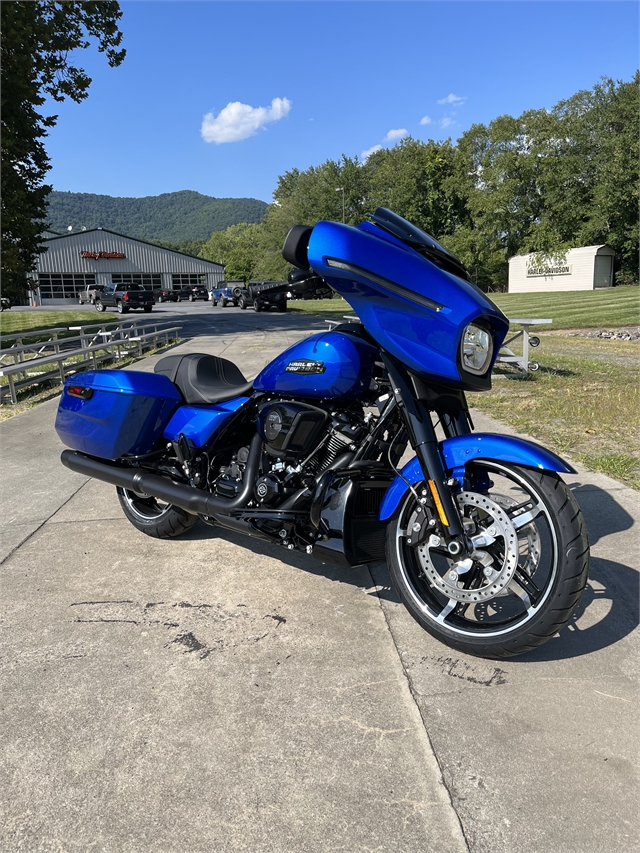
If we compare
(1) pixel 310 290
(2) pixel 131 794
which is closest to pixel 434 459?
(1) pixel 310 290

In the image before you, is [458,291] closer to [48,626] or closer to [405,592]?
[405,592]

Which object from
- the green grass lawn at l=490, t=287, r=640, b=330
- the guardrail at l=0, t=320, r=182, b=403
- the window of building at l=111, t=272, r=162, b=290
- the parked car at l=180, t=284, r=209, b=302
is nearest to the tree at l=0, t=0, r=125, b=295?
the guardrail at l=0, t=320, r=182, b=403

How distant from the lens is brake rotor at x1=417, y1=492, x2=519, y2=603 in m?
2.38

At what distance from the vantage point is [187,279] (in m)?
69.2

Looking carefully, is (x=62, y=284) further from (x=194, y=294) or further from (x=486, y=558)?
Answer: (x=486, y=558)

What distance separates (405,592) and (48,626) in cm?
172

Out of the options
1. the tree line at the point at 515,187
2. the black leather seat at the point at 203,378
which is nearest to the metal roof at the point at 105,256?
the tree line at the point at 515,187

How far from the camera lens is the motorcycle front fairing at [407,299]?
2400 millimetres

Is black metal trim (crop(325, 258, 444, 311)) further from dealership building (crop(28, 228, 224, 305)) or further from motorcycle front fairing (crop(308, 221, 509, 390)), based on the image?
dealership building (crop(28, 228, 224, 305))

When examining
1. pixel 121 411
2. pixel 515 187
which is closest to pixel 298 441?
pixel 121 411

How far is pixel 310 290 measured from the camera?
110 inches

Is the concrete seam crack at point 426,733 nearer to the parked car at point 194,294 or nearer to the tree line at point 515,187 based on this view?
the tree line at point 515,187

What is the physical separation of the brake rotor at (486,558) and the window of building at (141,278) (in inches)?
2656

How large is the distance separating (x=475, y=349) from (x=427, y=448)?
441 millimetres
